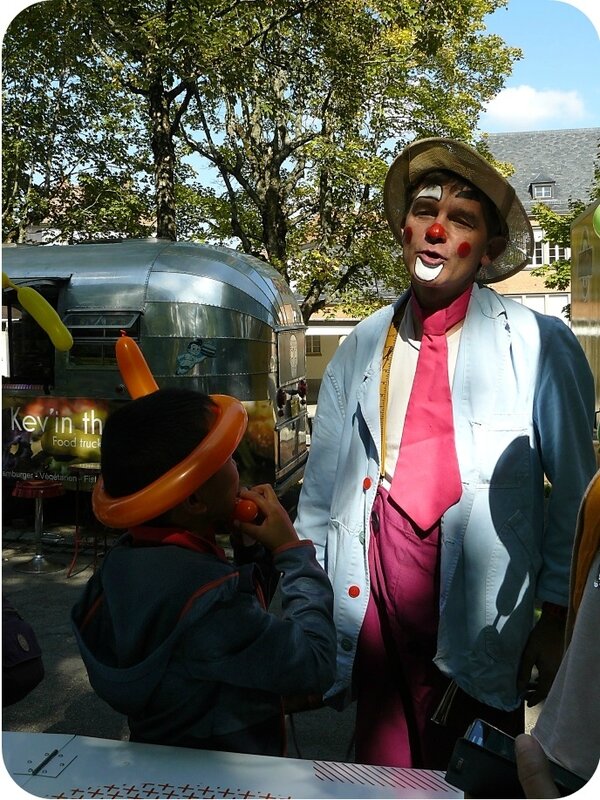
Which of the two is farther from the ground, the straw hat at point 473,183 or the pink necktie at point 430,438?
the straw hat at point 473,183

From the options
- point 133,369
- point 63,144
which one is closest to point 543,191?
point 63,144

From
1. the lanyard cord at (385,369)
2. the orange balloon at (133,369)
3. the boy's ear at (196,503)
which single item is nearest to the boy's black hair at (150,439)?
the boy's ear at (196,503)

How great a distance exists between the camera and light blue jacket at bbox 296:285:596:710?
6.06 feet

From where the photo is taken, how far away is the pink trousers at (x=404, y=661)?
191cm

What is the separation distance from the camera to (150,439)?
1487mm

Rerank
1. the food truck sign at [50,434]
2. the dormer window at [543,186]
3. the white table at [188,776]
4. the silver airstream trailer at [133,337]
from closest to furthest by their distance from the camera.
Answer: the white table at [188,776] → the silver airstream trailer at [133,337] → the food truck sign at [50,434] → the dormer window at [543,186]

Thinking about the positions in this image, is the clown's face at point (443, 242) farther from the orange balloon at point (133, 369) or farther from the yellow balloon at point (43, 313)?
the yellow balloon at point (43, 313)

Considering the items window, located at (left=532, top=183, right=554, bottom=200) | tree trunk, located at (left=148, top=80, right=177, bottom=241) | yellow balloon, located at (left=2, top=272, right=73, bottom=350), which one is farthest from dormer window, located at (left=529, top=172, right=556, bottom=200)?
yellow balloon, located at (left=2, top=272, right=73, bottom=350)

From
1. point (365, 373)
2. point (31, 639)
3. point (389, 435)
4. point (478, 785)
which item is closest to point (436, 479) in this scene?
point (389, 435)

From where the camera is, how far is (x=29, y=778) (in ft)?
4.60

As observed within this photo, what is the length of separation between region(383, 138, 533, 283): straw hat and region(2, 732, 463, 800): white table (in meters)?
1.36

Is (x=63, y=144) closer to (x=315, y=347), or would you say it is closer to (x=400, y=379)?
(x=400, y=379)

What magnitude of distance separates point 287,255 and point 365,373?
13019 mm

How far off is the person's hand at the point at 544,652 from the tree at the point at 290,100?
838cm
